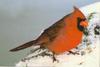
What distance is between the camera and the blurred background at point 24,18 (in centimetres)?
128

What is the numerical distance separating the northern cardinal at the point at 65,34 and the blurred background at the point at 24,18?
38 millimetres

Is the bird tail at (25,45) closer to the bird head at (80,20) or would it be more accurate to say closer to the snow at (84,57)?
the snow at (84,57)

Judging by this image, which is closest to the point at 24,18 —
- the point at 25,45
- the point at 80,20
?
the point at 25,45

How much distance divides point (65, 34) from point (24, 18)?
0.67 feet

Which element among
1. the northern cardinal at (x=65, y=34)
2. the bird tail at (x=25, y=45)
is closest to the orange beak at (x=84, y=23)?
the northern cardinal at (x=65, y=34)

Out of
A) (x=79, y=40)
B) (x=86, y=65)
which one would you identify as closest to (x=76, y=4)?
(x=79, y=40)

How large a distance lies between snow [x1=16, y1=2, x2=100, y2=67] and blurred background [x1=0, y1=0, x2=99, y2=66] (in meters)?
0.03

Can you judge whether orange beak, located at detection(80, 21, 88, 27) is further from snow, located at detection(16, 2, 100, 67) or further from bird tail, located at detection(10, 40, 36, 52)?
bird tail, located at detection(10, 40, 36, 52)

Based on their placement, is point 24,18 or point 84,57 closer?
point 84,57

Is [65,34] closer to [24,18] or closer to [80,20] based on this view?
[80,20]

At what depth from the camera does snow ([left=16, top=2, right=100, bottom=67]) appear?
1.18 metres

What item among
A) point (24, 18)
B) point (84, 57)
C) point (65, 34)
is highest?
point (24, 18)

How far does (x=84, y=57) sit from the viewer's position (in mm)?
1197

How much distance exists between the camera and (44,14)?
1293 mm
